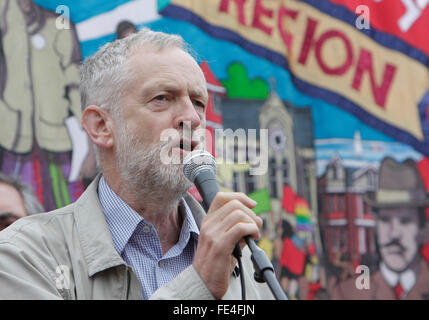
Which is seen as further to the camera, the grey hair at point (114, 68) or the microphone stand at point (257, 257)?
the grey hair at point (114, 68)

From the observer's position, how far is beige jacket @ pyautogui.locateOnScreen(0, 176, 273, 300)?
70.6 inches

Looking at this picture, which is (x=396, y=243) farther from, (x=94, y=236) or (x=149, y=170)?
(x=94, y=236)

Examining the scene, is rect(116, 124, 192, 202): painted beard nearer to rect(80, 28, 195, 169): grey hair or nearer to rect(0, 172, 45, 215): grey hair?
rect(80, 28, 195, 169): grey hair

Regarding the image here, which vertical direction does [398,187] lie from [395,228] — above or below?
above

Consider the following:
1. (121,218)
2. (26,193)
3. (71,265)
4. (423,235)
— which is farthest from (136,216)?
(423,235)

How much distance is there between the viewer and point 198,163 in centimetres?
181

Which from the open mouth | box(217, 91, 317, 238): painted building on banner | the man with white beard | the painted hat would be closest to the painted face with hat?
the painted hat

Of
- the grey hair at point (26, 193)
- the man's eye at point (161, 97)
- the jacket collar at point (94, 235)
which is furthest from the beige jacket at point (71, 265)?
the grey hair at point (26, 193)

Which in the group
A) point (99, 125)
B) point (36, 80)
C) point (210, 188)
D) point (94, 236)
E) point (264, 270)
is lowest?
point (264, 270)

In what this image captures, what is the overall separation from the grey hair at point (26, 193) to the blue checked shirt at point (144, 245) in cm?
136

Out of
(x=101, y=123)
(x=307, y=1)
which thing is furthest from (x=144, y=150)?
(x=307, y=1)

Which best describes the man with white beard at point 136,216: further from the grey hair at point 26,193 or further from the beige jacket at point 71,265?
the grey hair at point 26,193

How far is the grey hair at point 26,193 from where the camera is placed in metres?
3.54

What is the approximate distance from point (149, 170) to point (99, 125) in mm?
327
